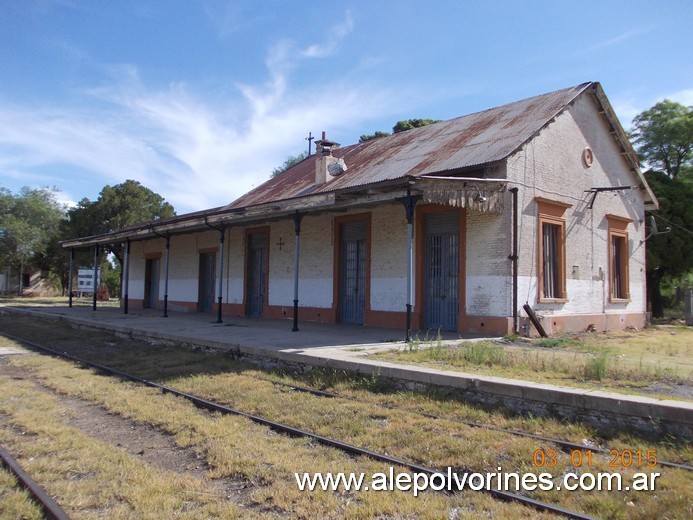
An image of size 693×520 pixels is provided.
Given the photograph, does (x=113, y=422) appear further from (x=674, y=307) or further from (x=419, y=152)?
(x=674, y=307)

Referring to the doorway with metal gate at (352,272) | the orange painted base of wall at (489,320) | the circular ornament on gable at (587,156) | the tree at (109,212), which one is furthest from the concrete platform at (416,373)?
the tree at (109,212)

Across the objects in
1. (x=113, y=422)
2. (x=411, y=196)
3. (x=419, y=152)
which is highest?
(x=419, y=152)

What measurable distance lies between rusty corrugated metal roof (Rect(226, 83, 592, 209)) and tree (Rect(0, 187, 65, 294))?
32.1m

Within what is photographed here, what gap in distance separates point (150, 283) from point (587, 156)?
21348mm

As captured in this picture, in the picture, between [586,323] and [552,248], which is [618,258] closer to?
[586,323]

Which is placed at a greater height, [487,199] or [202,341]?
[487,199]

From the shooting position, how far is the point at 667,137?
2409cm

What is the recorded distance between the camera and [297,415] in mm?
6465

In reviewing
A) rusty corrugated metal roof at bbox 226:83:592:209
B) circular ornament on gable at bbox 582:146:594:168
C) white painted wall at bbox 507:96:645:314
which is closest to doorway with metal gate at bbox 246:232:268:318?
rusty corrugated metal roof at bbox 226:83:592:209

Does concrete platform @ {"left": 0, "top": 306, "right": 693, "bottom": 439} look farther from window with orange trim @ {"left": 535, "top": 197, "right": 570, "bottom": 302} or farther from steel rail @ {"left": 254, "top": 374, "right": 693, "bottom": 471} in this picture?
window with orange trim @ {"left": 535, "top": 197, "right": 570, "bottom": 302}

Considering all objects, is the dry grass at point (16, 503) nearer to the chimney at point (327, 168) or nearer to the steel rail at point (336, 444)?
the steel rail at point (336, 444)

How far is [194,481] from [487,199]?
30.0 ft

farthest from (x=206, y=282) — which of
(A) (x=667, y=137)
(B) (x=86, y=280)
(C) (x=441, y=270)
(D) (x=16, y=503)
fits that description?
(A) (x=667, y=137)

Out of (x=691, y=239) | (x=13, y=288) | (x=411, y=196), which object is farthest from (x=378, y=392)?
(x=13, y=288)
